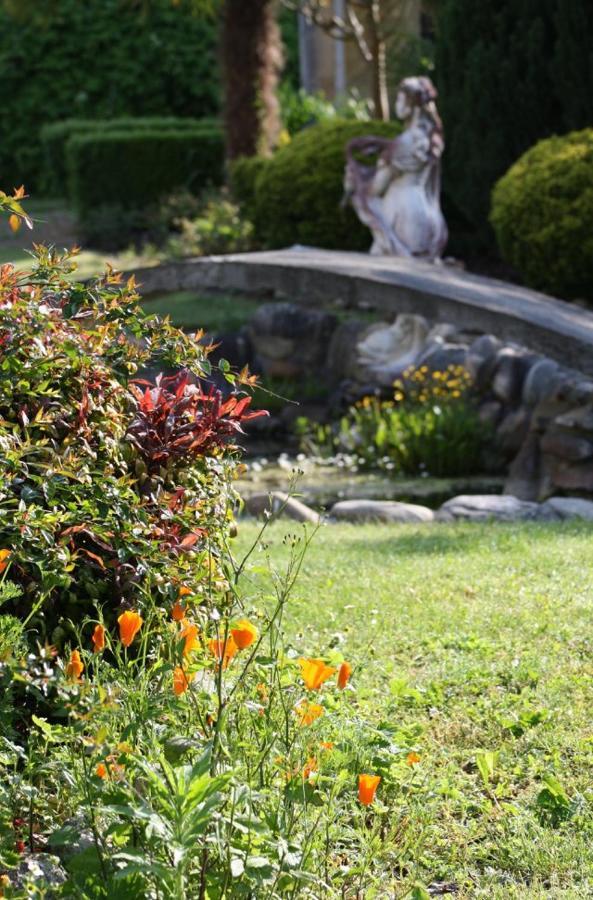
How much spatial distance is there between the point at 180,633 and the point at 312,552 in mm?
3197

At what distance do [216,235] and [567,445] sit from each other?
8.81 m

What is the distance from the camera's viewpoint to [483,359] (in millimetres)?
10703

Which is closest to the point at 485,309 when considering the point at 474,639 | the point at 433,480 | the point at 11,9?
the point at 433,480

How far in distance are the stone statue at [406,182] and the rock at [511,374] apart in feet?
9.56

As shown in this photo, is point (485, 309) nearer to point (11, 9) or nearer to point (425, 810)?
point (425, 810)

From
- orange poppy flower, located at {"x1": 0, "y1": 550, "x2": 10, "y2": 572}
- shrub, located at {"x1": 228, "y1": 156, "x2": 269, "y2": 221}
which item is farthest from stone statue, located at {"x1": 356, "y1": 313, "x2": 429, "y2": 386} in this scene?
orange poppy flower, located at {"x1": 0, "y1": 550, "x2": 10, "y2": 572}

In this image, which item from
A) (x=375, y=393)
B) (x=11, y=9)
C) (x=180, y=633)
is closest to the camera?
(x=180, y=633)

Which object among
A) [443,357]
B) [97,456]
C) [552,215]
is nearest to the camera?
[97,456]

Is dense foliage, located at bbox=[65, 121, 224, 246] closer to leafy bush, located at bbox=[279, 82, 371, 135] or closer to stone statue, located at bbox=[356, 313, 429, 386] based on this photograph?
leafy bush, located at bbox=[279, 82, 371, 135]

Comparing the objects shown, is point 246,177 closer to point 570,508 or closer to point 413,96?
point 413,96

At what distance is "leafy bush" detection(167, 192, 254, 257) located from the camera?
55.1 feet

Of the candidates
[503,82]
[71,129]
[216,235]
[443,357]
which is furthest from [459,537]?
[71,129]

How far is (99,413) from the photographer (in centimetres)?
344

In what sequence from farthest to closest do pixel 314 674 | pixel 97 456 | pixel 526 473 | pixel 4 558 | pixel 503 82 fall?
pixel 503 82
pixel 526 473
pixel 97 456
pixel 4 558
pixel 314 674
